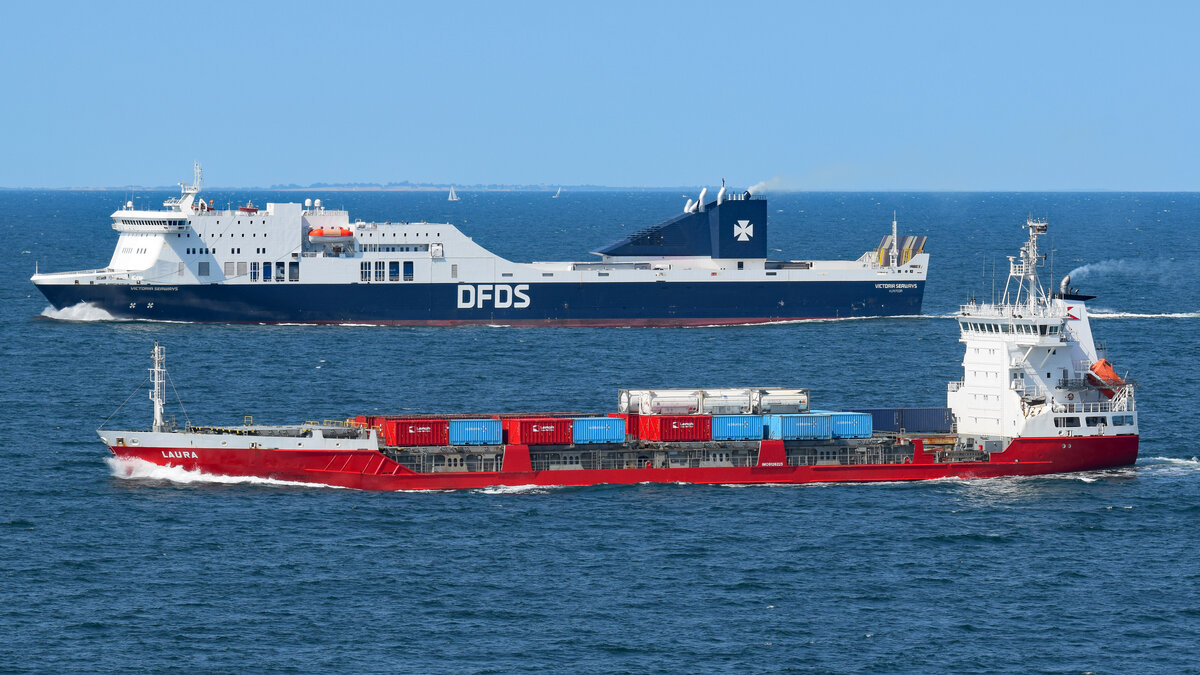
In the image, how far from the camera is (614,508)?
60.1 m

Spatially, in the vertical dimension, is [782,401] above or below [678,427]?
above

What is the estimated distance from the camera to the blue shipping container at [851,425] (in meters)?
64.8

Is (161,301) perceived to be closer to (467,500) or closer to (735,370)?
(735,370)

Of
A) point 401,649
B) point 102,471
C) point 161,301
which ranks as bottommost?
point 401,649

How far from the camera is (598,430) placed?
63156 millimetres

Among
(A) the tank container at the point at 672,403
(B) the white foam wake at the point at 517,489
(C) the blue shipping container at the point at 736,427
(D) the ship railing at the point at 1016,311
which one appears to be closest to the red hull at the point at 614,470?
(B) the white foam wake at the point at 517,489

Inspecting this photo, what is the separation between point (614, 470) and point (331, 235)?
5596 centimetres

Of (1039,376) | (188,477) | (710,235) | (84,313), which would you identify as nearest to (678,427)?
(1039,376)

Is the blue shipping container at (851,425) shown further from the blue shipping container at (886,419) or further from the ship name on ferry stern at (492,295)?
the ship name on ferry stern at (492,295)

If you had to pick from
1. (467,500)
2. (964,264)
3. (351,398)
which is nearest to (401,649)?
(467,500)

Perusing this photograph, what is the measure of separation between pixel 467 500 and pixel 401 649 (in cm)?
1640

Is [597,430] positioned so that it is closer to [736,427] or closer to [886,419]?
[736,427]

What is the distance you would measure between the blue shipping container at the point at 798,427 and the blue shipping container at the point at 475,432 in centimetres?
1132

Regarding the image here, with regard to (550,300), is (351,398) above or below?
below
